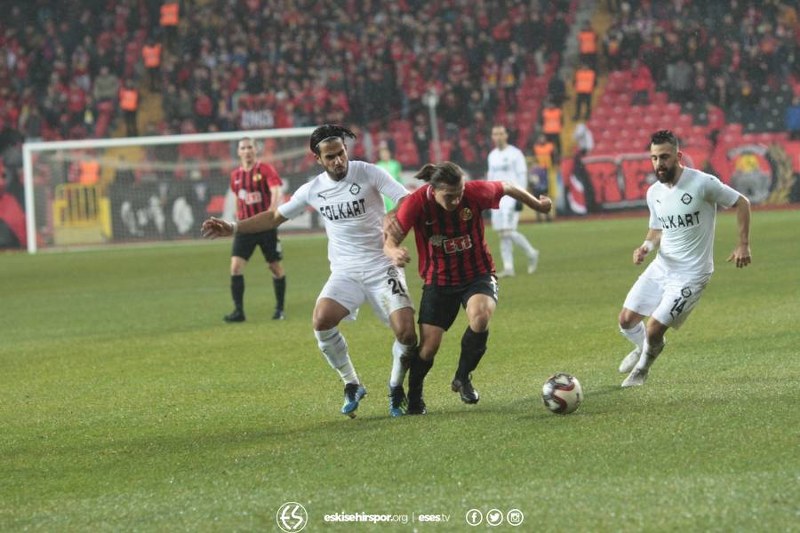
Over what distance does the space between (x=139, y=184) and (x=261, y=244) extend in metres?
17.7

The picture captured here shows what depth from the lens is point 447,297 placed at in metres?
8.78

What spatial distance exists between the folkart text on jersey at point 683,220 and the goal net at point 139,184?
23487mm

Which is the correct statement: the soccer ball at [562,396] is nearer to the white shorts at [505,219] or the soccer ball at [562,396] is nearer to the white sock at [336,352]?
the white sock at [336,352]

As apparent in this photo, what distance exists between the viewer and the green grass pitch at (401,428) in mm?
6047

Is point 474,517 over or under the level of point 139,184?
over

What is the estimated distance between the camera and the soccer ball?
8.14m

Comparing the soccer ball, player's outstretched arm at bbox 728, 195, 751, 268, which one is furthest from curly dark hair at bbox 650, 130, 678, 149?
the soccer ball

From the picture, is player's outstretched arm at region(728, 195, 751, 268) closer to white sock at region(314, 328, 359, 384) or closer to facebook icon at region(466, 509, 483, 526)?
white sock at region(314, 328, 359, 384)

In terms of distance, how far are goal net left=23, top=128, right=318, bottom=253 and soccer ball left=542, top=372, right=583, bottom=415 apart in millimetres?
24724

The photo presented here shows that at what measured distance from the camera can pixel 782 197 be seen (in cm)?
3322

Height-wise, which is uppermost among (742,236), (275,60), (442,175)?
(275,60)

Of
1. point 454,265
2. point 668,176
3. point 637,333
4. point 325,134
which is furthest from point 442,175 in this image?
point 637,333

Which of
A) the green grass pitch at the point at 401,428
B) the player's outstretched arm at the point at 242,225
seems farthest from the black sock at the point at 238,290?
the player's outstretched arm at the point at 242,225

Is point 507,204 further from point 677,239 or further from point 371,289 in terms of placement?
point 371,289
